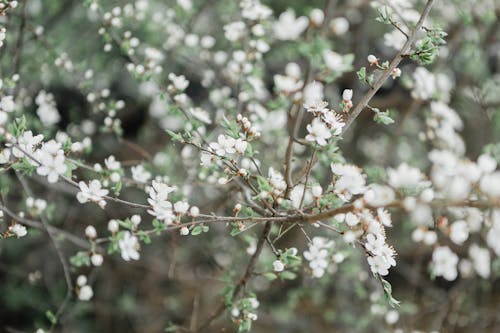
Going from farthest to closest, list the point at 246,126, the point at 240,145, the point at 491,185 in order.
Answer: the point at 246,126 < the point at 240,145 < the point at 491,185

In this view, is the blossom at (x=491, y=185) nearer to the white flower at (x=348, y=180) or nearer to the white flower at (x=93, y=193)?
the white flower at (x=348, y=180)

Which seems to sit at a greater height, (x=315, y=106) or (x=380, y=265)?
(x=315, y=106)

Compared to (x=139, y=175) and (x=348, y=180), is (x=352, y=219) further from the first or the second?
(x=139, y=175)

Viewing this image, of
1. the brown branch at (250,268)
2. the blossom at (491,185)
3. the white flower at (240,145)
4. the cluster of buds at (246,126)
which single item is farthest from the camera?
the brown branch at (250,268)

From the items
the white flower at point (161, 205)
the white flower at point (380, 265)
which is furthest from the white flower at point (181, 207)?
the white flower at point (380, 265)

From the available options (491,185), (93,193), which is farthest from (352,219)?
(93,193)

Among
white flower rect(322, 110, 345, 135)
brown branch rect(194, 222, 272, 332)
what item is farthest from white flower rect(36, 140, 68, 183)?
white flower rect(322, 110, 345, 135)

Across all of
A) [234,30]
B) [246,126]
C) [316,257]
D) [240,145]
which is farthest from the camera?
[234,30]

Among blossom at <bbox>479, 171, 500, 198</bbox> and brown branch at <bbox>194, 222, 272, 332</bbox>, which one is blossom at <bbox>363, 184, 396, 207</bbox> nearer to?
blossom at <bbox>479, 171, 500, 198</bbox>
